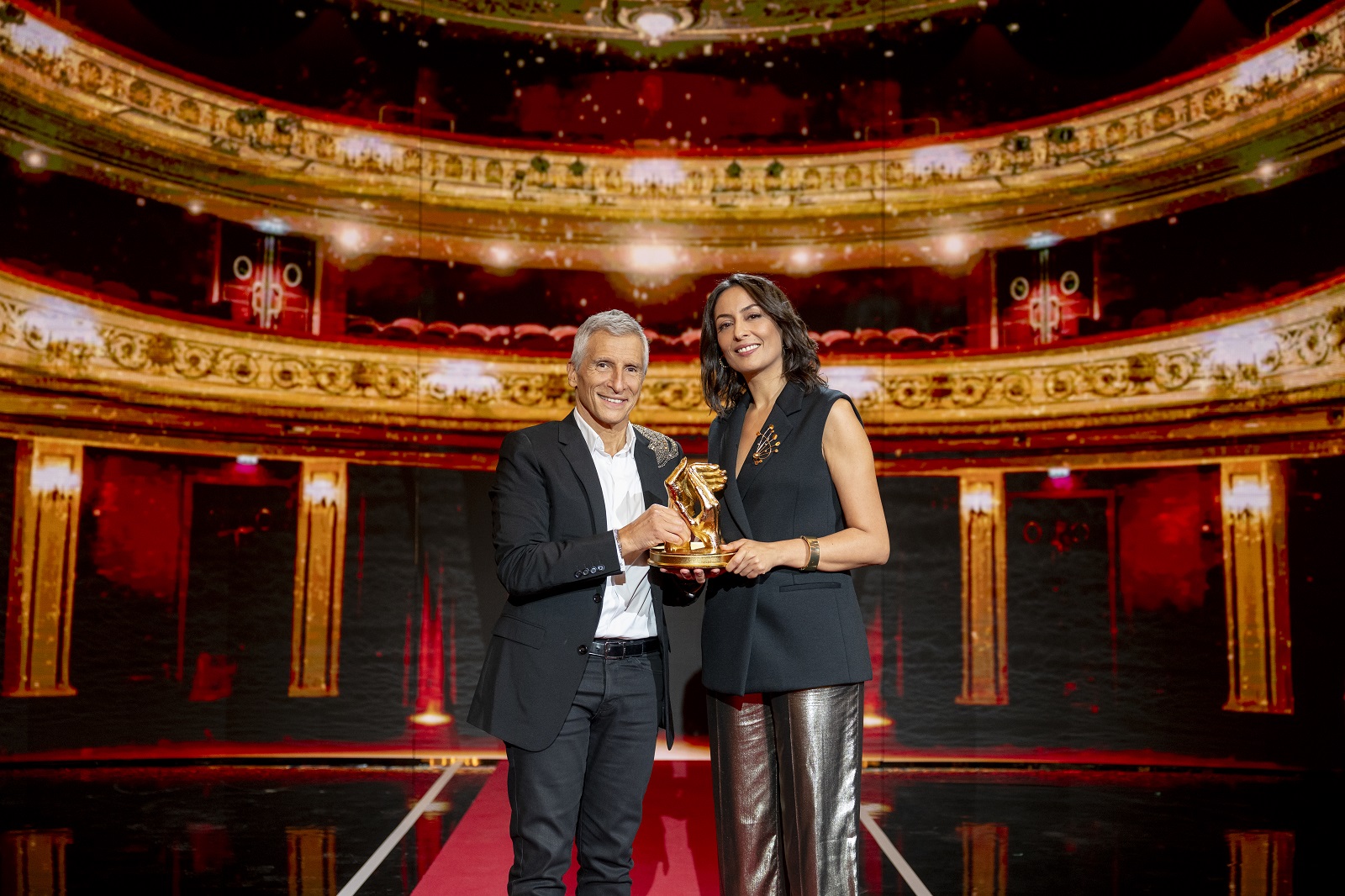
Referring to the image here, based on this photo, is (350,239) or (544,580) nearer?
(544,580)

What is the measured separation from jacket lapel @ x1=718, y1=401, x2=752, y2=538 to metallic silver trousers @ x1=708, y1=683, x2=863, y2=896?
0.32 m

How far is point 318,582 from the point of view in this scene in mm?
5203

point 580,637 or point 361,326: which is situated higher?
point 361,326

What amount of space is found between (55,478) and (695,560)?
176 inches

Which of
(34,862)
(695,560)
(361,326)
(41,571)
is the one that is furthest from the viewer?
(361,326)

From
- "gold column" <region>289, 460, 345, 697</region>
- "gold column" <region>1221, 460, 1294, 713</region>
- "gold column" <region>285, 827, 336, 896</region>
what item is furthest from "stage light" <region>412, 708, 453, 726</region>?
"gold column" <region>1221, 460, 1294, 713</region>

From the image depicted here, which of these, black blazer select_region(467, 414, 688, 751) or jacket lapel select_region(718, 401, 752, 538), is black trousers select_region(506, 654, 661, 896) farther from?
jacket lapel select_region(718, 401, 752, 538)

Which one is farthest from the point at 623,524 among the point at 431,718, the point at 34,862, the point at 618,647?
the point at 431,718

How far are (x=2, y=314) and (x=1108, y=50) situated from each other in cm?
597

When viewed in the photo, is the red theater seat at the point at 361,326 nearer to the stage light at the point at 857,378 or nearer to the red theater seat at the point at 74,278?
the red theater seat at the point at 74,278

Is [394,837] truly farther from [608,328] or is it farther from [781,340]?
[781,340]

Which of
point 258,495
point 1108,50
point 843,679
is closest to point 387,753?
point 258,495

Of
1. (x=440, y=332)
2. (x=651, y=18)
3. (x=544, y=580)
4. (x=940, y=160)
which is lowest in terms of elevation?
(x=544, y=580)

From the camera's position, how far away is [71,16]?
4957 millimetres
